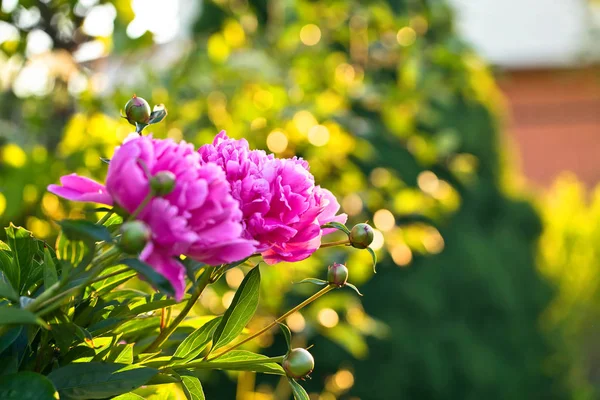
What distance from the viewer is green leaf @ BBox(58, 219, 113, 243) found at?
381mm

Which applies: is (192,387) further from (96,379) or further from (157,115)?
(157,115)

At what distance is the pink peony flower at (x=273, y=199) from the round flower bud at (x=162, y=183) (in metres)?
0.08

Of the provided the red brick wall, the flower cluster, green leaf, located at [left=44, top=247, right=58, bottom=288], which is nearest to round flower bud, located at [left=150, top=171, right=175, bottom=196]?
the flower cluster

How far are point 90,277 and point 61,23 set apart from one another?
119cm

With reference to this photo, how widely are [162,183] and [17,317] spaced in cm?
10

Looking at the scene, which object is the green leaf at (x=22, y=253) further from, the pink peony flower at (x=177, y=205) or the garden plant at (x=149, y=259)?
the pink peony flower at (x=177, y=205)

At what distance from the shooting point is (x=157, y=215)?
0.39 meters

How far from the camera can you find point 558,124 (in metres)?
11.3

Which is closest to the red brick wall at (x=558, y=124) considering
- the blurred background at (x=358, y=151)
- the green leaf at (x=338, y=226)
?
the blurred background at (x=358, y=151)

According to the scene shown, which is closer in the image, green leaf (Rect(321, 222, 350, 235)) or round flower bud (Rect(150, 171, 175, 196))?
round flower bud (Rect(150, 171, 175, 196))

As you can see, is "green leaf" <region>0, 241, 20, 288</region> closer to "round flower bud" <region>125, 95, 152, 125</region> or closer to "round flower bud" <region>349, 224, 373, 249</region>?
"round flower bud" <region>125, 95, 152, 125</region>

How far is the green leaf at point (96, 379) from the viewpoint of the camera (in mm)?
443

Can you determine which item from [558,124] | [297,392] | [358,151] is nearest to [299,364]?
[297,392]

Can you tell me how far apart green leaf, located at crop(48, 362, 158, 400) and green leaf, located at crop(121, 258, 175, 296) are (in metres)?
0.08
